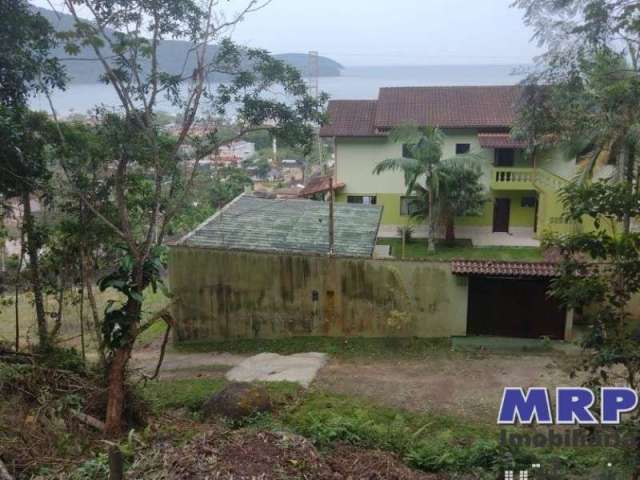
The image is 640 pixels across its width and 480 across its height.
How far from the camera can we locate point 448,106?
1016 inches

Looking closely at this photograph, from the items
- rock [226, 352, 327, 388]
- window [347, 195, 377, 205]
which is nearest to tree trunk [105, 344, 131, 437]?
rock [226, 352, 327, 388]

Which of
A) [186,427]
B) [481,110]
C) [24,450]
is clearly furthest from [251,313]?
[481,110]

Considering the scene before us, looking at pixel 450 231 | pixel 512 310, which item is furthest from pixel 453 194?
pixel 512 310

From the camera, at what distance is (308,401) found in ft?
35.0

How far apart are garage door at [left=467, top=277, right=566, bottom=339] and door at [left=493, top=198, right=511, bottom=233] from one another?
12074 mm

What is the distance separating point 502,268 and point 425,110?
13595 mm

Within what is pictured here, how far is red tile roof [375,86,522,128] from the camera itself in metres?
24.6

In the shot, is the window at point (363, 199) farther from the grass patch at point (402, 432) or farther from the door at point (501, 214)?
the grass patch at point (402, 432)

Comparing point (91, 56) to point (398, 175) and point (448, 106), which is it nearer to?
point (398, 175)

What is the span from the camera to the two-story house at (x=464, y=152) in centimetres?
2412

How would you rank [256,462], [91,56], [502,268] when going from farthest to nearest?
1. [502,268]
2. [91,56]
3. [256,462]

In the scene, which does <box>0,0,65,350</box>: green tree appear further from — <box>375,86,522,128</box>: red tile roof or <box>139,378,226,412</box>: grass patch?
<box>375,86,522,128</box>: red tile roof

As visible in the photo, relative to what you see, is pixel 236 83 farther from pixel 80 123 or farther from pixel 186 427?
pixel 186 427

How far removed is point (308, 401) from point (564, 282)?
6264mm
